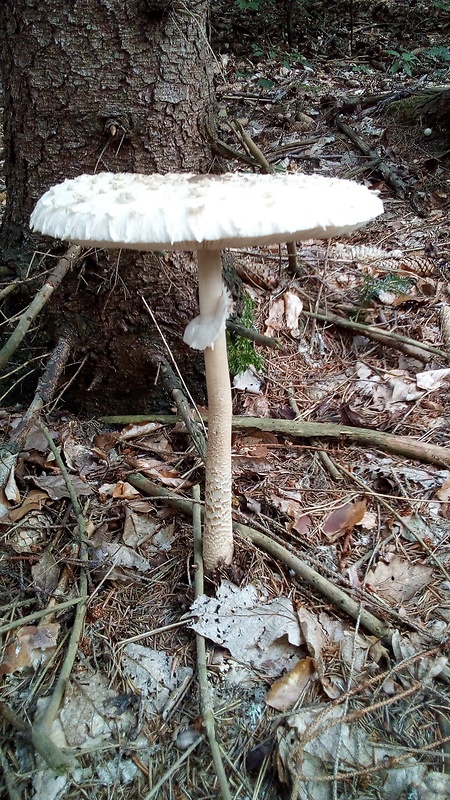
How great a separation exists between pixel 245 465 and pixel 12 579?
121 cm

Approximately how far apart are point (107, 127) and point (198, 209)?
1.62 meters

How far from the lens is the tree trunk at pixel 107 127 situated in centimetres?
247

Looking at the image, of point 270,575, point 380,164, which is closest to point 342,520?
point 270,575

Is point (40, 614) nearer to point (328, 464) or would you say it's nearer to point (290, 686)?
point (290, 686)

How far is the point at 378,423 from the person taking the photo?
9.62 feet

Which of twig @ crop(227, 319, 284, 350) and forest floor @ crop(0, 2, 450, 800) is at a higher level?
twig @ crop(227, 319, 284, 350)

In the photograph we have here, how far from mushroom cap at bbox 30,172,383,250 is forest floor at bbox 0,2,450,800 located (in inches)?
47.9

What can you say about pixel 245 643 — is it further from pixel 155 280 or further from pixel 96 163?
pixel 96 163

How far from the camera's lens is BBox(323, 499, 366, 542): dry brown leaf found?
2379mm

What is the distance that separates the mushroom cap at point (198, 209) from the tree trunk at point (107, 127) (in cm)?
121

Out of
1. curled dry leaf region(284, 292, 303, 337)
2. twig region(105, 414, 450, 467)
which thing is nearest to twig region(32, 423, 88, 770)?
twig region(105, 414, 450, 467)

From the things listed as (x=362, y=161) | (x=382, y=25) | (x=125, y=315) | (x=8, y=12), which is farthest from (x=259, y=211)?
(x=382, y=25)

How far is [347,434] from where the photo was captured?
279 centimetres

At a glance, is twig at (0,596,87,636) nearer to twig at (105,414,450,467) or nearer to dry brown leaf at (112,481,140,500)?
Answer: dry brown leaf at (112,481,140,500)
